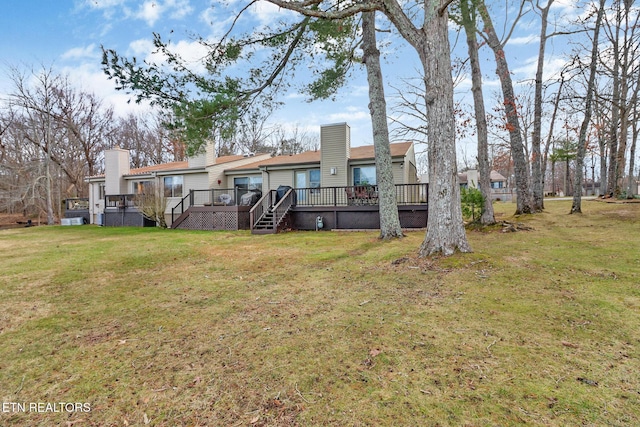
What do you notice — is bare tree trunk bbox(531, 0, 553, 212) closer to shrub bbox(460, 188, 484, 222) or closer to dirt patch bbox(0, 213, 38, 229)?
shrub bbox(460, 188, 484, 222)

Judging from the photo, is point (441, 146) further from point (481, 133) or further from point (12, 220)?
point (12, 220)

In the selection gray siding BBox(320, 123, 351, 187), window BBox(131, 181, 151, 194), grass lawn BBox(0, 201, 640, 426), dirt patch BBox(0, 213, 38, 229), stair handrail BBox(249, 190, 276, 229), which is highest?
gray siding BBox(320, 123, 351, 187)

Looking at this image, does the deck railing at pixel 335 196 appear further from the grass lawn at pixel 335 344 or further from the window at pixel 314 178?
the grass lawn at pixel 335 344

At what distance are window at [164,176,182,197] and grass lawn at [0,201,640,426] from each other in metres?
12.5

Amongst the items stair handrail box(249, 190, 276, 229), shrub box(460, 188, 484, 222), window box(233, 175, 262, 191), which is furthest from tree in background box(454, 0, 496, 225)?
window box(233, 175, 262, 191)

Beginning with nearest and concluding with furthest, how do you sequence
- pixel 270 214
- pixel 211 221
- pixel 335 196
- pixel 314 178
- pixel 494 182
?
pixel 335 196 → pixel 270 214 → pixel 211 221 → pixel 314 178 → pixel 494 182

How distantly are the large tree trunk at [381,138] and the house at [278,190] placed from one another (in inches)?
120

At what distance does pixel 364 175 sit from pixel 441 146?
8937 mm

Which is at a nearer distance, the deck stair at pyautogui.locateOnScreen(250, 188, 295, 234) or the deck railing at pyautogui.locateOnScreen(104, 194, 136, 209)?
the deck stair at pyautogui.locateOnScreen(250, 188, 295, 234)

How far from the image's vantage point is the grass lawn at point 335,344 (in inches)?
80.0

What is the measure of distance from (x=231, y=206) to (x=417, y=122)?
10728mm

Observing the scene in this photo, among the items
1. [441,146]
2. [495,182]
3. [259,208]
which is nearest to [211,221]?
A: [259,208]

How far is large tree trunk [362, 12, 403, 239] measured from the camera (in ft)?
29.4

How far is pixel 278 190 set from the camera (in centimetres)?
1422
